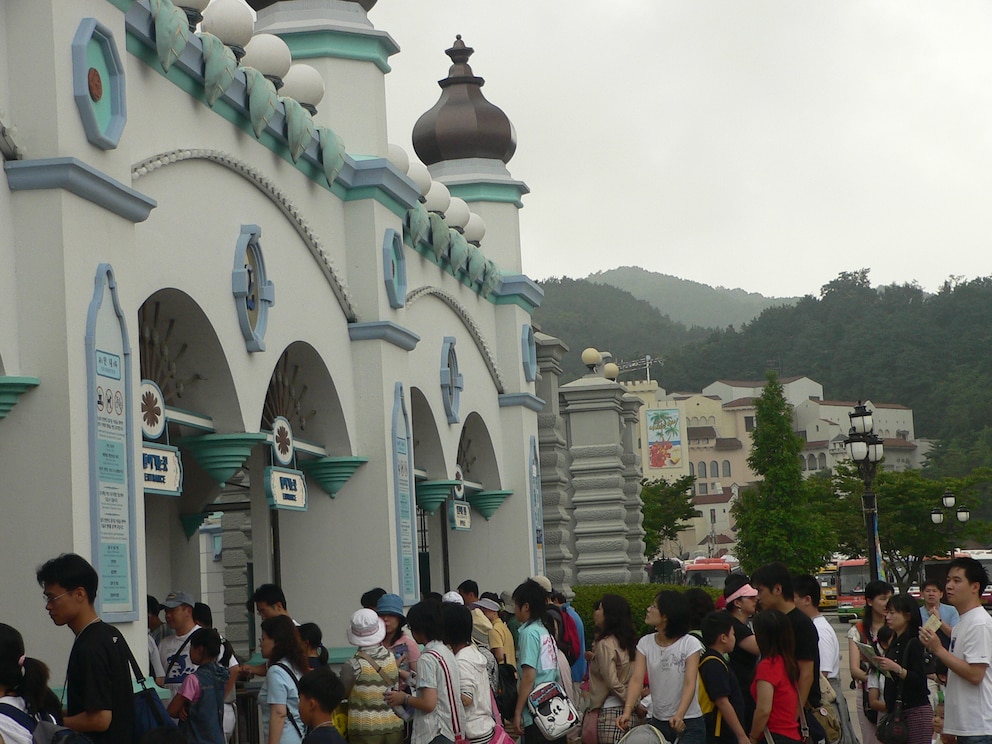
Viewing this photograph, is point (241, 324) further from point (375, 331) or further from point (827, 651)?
point (827, 651)

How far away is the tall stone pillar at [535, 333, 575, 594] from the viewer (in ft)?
77.4

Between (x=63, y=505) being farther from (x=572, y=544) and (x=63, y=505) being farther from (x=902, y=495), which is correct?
(x=902, y=495)

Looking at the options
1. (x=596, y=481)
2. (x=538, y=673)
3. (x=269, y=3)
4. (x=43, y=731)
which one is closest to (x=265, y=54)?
(x=269, y=3)

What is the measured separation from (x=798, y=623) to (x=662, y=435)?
403 ft

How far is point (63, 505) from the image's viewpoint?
8203 mm

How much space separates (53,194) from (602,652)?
455 centimetres

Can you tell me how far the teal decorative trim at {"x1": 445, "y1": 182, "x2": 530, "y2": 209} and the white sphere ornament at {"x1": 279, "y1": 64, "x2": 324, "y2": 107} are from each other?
300 inches

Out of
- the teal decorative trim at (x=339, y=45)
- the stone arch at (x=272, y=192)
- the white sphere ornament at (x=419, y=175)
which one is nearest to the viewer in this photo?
the stone arch at (x=272, y=192)

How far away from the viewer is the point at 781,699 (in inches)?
336

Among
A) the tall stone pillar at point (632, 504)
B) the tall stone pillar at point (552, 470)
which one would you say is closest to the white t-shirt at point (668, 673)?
the tall stone pillar at point (552, 470)

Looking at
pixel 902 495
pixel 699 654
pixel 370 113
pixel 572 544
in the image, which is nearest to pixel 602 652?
pixel 699 654

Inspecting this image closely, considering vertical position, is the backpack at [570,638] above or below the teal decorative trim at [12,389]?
below

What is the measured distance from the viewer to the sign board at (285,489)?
40.8 feet

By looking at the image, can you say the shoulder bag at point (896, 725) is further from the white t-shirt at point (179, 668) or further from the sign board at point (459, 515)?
the sign board at point (459, 515)
